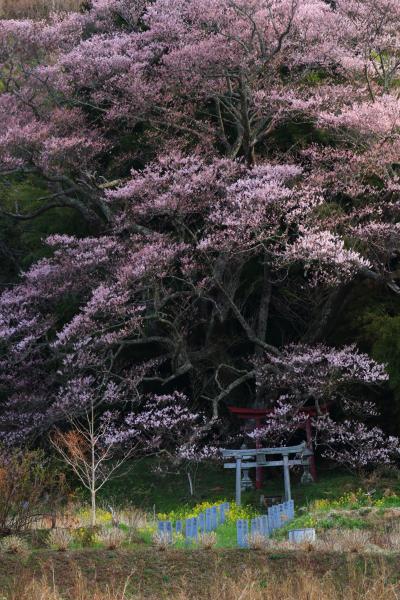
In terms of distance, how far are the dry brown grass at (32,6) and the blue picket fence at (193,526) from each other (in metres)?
42.5

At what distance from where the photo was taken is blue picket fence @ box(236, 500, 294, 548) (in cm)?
1098

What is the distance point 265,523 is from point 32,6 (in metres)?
47.0

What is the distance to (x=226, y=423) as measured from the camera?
20.2 m

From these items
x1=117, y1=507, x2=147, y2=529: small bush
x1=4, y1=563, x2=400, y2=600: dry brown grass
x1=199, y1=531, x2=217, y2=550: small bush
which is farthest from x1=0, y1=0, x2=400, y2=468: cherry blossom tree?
x1=4, y1=563, x2=400, y2=600: dry brown grass

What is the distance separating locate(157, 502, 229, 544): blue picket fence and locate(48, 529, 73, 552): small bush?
1094 mm

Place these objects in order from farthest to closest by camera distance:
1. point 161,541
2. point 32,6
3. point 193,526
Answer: point 32,6 → point 193,526 → point 161,541

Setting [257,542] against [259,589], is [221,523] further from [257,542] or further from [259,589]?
[259,589]

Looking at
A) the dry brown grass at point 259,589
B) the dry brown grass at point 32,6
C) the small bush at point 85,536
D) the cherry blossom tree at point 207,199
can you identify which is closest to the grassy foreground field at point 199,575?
the dry brown grass at point 259,589

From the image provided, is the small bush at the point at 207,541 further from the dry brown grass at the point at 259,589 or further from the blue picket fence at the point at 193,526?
the dry brown grass at the point at 259,589

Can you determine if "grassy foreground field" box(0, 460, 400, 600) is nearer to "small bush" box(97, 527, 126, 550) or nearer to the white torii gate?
"small bush" box(97, 527, 126, 550)

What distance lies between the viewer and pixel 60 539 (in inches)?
435

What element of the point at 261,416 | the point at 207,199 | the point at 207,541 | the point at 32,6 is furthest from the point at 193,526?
the point at 32,6

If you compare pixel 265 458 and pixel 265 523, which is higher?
pixel 265 523

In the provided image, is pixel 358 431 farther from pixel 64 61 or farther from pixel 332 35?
pixel 64 61
